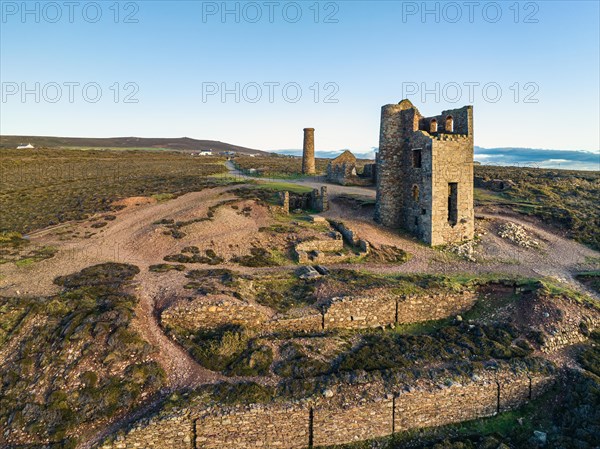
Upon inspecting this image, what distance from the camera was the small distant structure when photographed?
39.0m

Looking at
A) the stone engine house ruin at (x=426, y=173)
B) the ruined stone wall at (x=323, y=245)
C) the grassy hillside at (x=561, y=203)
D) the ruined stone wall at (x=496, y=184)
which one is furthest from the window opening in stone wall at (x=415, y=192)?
the ruined stone wall at (x=496, y=184)

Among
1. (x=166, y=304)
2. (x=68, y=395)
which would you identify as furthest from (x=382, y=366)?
(x=68, y=395)

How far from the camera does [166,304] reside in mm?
15070

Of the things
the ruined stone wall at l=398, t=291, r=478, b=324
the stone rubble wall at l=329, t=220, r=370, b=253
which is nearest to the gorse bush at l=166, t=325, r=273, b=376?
the ruined stone wall at l=398, t=291, r=478, b=324

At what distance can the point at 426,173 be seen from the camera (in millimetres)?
24312

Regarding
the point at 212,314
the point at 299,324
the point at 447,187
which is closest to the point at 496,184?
the point at 447,187

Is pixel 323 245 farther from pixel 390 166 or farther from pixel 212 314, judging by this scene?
pixel 212 314

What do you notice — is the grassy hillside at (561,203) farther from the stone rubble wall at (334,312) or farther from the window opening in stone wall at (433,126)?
the stone rubble wall at (334,312)

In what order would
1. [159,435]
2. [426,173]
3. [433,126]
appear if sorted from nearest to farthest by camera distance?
[159,435], [426,173], [433,126]

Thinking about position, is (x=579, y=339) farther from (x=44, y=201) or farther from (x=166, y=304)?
(x=44, y=201)

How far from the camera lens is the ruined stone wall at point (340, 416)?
35.7 ft

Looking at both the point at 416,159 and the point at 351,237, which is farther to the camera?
the point at 416,159

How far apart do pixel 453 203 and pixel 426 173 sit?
108 inches

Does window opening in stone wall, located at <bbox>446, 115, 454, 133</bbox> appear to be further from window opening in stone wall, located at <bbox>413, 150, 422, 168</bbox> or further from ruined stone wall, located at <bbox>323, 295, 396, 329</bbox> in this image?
ruined stone wall, located at <bbox>323, 295, 396, 329</bbox>
